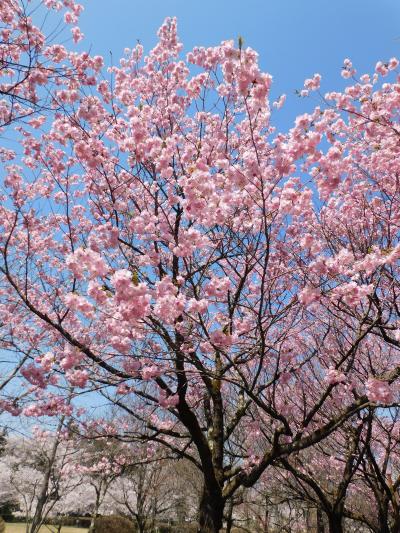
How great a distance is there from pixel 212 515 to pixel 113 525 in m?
18.8

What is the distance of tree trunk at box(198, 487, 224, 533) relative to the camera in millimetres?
5906

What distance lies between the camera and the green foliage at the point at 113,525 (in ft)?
68.6

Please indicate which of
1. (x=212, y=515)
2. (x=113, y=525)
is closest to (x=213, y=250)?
(x=212, y=515)

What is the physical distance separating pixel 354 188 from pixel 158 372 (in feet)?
15.4

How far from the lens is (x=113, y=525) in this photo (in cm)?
2127

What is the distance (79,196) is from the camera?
8.15 metres

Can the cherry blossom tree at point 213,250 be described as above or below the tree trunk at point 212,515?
above

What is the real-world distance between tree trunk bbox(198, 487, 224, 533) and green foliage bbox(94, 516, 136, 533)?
17957 millimetres

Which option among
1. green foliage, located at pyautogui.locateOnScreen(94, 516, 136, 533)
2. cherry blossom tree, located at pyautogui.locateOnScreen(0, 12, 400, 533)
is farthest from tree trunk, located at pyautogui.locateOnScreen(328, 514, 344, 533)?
green foliage, located at pyautogui.locateOnScreen(94, 516, 136, 533)

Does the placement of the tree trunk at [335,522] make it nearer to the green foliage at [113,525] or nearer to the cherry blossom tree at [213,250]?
the cherry blossom tree at [213,250]

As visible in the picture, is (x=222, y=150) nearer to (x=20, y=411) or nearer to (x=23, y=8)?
(x=23, y=8)

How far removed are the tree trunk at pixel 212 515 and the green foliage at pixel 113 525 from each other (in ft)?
58.9

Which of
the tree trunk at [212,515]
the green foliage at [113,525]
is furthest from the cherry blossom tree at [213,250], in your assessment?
the green foliage at [113,525]

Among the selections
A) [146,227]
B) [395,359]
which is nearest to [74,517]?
[395,359]
